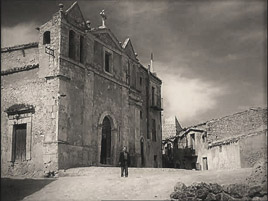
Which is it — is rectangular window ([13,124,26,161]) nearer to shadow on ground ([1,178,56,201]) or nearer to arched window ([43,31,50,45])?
shadow on ground ([1,178,56,201])

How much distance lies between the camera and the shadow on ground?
12484 mm

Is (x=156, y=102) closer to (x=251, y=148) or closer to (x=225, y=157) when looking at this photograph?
(x=225, y=157)

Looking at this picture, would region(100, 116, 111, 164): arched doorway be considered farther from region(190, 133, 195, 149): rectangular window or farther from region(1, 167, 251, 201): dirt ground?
region(190, 133, 195, 149): rectangular window

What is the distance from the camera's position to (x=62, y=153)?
16.2 m

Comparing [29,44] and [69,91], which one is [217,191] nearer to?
[69,91]

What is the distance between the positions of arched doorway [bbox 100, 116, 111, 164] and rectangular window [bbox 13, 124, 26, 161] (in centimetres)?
414

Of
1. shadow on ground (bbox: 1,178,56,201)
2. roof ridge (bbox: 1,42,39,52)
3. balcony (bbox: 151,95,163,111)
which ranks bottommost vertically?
shadow on ground (bbox: 1,178,56,201)

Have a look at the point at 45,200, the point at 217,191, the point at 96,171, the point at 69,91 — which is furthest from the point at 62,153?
the point at 217,191

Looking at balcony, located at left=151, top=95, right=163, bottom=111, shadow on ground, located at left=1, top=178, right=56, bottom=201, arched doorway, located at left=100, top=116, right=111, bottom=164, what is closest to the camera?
shadow on ground, located at left=1, top=178, right=56, bottom=201

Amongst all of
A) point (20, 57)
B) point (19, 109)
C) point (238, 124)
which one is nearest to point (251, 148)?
point (238, 124)

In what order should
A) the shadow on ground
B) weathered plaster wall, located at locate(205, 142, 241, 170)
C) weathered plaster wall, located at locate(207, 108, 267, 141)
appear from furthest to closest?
weathered plaster wall, located at locate(205, 142, 241, 170) → weathered plaster wall, located at locate(207, 108, 267, 141) → the shadow on ground

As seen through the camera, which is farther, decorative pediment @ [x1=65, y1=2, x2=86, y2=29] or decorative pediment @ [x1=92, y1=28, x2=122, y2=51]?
decorative pediment @ [x1=92, y1=28, x2=122, y2=51]

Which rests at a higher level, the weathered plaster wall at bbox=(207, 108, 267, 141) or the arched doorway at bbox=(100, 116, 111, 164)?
the weathered plaster wall at bbox=(207, 108, 267, 141)

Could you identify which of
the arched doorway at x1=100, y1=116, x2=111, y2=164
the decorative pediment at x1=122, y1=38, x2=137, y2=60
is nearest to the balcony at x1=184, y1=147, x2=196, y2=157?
the decorative pediment at x1=122, y1=38, x2=137, y2=60
